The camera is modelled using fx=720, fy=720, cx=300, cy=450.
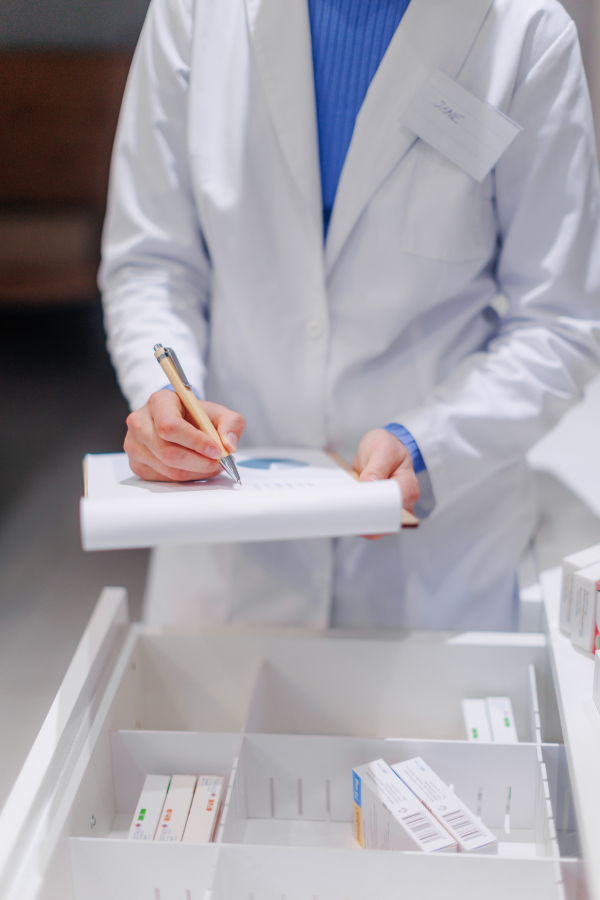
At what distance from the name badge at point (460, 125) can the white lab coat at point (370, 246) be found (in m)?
0.01

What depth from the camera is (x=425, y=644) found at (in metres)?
0.88

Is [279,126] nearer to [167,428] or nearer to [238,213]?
[238,213]

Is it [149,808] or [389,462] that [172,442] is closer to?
[389,462]

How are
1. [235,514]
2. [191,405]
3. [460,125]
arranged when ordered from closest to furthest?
[235,514] → [191,405] → [460,125]

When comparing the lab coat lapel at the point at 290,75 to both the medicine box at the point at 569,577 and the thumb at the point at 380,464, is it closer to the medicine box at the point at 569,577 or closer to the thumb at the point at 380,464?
the thumb at the point at 380,464

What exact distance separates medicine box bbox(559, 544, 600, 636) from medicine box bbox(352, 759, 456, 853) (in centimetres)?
26

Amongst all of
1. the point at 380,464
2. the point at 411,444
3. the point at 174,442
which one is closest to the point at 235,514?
the point at 174,442

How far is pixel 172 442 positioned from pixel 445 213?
43cm

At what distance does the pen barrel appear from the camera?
68 centimetres

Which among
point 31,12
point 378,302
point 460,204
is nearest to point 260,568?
point 378,302

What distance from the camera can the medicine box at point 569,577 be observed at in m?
0.78

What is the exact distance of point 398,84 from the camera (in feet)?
2.67

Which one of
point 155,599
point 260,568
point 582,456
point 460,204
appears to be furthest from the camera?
point 582,456

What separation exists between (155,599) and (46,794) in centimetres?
53
